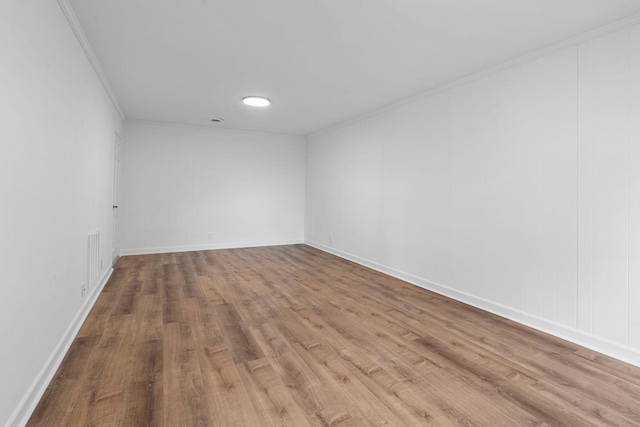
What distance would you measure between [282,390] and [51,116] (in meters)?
2.32

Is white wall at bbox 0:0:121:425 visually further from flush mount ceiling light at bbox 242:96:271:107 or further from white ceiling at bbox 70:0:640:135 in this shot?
flush mount ceiling light at bbox 242:96:271:107

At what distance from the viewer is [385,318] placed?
3.13m

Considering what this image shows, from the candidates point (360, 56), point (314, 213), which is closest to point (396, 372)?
point (360, 56)

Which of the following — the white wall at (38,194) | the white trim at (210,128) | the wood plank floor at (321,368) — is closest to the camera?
the white wall at (38,194)

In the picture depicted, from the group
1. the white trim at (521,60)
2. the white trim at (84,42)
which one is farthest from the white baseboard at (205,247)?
the white trim at (521,60)

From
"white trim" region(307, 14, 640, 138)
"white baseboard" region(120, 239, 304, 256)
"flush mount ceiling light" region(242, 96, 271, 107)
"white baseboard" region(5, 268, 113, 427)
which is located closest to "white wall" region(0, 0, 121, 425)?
"white baseboard" region(5, 268, 113, 427)

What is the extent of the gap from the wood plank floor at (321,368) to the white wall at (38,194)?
0.96 ft

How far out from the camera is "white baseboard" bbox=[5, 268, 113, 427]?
161 centimetres

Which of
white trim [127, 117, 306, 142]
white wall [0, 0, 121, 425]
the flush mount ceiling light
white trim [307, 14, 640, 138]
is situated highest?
white trim [127, 117, 306, 142]

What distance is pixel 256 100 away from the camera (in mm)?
4523

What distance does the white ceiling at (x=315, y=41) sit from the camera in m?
2.28

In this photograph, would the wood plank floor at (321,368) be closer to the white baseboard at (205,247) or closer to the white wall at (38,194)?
the white wall at (38,194)

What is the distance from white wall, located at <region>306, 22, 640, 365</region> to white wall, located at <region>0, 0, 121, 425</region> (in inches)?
148

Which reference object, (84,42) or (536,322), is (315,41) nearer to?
(84,42)
